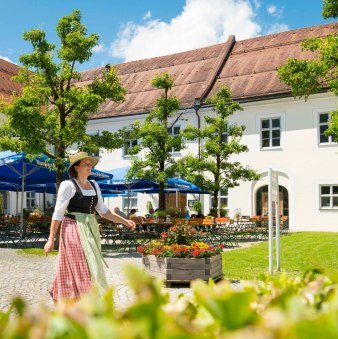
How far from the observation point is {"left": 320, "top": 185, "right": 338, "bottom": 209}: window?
2608cm

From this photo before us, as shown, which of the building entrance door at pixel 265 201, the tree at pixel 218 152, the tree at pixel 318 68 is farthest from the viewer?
the building entrance door at pixel 265 201

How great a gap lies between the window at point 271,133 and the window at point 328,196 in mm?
3156

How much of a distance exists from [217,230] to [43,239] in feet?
20.4

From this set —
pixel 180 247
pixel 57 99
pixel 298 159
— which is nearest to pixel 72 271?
pixel 180 247

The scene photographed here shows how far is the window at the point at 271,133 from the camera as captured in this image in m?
27.9

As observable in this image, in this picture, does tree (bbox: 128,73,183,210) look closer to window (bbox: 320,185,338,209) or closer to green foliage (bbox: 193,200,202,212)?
green foliage (bbox: 193,200,202,212)

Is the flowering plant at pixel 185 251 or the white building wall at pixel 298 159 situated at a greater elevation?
the white building wall at pixel 298 159

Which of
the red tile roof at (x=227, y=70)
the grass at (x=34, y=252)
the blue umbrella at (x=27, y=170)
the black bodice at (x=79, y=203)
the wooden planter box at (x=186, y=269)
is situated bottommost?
the grass at (x=34, y=252)

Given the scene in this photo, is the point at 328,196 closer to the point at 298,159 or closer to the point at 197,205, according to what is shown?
the point at 298,159

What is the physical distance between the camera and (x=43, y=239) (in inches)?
794

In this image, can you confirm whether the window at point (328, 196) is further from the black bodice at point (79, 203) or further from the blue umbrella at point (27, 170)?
the black bodice at point (79, 203)

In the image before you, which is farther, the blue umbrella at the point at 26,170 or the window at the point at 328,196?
the window at the point at 328,196

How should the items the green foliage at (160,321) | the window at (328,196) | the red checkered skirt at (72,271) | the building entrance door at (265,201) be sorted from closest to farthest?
the green foliage at (160,321)
the red checkered skirt at (72,271)
the window at (328,196)
the building entrance door at (265,201)

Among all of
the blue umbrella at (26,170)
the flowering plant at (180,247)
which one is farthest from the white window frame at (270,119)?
the flowering plant at (180,247)
